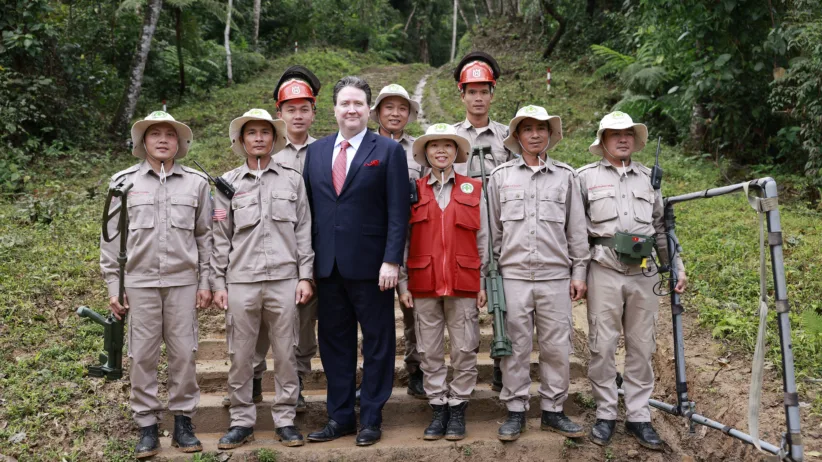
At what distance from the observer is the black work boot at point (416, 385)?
16.2ft

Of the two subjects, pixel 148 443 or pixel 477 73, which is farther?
pixel 477 73

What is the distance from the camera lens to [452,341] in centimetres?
438

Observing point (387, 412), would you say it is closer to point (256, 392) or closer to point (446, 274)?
point (256, 392)

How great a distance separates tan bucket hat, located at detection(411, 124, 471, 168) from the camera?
436 cm

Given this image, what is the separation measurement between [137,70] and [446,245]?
10.8 metres

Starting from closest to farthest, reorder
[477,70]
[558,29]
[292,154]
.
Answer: [477,70] → [292,154] → [558,29]

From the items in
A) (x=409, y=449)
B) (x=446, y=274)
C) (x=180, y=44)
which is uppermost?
(x=180, y=44)

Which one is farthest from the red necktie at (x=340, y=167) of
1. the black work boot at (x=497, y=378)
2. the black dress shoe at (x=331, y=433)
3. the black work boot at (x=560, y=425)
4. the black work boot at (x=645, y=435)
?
the black work boot at (x=645, y=435)

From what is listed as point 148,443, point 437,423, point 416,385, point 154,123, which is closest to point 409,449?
point 437,423

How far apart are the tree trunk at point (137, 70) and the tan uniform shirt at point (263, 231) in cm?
979

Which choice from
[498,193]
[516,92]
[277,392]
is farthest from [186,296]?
[516,92]

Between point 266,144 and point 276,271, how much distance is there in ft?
2.92

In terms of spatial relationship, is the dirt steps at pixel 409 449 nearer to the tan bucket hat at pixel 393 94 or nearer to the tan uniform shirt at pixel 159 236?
the tan uniform shirt at pixel 159 236

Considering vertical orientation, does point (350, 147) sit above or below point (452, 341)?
above
